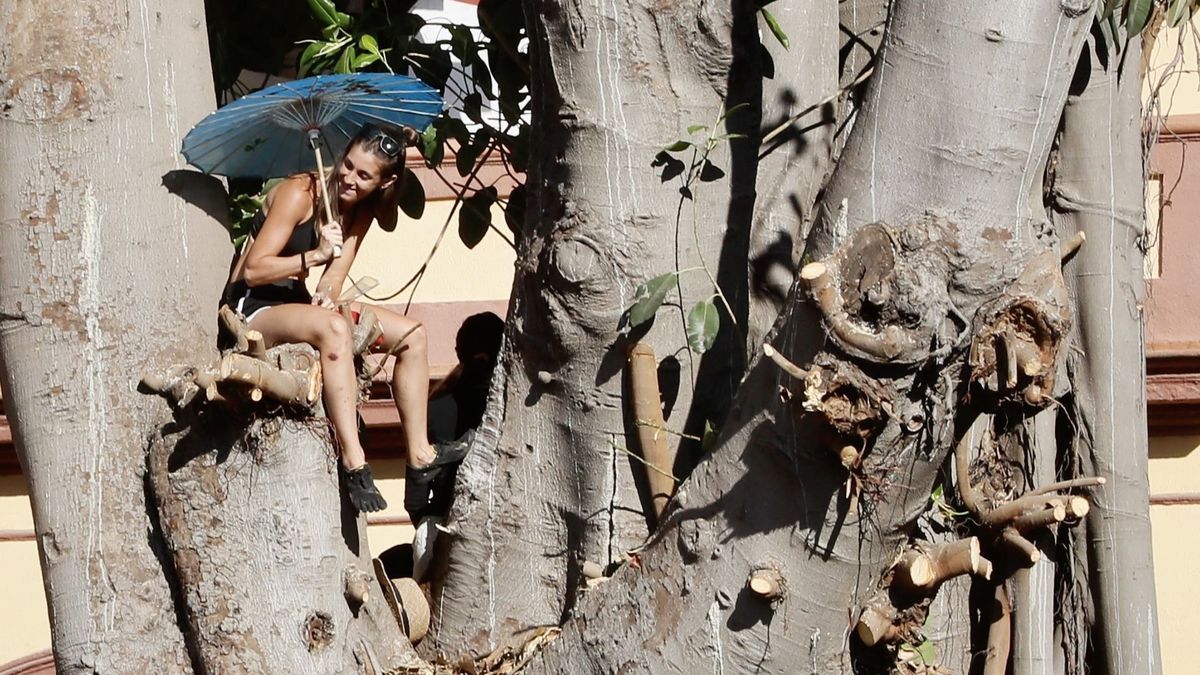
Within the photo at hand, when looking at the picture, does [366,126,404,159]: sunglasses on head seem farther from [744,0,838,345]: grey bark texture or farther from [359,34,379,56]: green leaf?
[744,0,838,345]: grey bark texture

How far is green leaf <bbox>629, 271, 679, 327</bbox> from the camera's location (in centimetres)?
273

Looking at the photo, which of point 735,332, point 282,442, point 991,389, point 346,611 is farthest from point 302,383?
point 991,389

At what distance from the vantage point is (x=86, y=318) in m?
2.61

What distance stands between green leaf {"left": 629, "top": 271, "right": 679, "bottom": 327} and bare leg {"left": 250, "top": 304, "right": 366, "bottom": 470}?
783mm

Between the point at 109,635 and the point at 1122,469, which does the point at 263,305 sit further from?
the point at 1122,469

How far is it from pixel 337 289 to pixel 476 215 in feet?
2.00

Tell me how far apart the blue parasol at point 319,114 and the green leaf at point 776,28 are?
103 cm

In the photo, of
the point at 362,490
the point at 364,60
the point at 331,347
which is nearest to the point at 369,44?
the point at 364,60

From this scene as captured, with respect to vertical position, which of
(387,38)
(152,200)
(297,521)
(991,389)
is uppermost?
(387,38)

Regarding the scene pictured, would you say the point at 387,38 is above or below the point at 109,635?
above

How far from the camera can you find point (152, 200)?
271 centimetres

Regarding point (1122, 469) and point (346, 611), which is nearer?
point (346, 611)

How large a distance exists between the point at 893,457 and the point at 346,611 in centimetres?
105

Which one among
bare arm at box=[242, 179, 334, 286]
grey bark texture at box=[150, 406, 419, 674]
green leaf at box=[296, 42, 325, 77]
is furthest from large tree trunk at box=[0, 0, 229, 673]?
green leaf at box=[296, 42, 325, 77]
